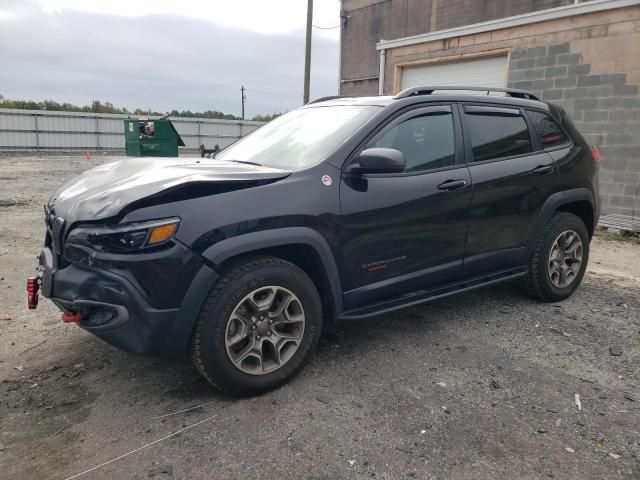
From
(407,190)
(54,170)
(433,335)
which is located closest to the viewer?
(407,190)

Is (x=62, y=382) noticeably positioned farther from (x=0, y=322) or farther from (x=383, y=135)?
(x=383, y=135)

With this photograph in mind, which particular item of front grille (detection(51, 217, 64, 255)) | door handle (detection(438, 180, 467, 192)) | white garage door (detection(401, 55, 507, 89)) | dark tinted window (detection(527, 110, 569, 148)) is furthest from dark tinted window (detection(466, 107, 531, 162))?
white garage door (detection(401, 55, 507, 89))

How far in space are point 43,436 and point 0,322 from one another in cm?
185

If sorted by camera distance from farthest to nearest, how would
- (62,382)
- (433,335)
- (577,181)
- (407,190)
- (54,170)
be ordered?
(54,170) < (577,181) < (433,335) < (407,190) < (62,382)

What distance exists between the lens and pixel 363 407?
2785 millimetres

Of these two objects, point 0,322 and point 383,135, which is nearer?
point 383,135

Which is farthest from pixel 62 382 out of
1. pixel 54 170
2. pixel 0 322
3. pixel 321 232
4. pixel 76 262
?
pixel 54 170

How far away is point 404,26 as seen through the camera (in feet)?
61.5

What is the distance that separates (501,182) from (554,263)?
3.71 ft

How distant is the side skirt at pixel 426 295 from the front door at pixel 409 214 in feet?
0.16

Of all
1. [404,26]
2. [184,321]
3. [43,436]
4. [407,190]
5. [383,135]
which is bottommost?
[43,436]

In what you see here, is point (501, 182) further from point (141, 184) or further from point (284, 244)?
point (141, 184)

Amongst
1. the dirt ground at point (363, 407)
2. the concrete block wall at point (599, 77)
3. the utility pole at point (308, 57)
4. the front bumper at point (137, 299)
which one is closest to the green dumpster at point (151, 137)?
the utility pole at point (308, 57)

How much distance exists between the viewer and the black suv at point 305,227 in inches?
98.6
